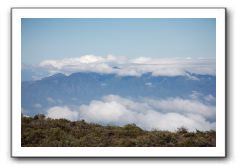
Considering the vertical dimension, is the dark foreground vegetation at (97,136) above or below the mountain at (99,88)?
below

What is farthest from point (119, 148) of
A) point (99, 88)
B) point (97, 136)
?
point (99, 88)

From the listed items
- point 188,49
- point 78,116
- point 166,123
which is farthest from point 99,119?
point 188,49

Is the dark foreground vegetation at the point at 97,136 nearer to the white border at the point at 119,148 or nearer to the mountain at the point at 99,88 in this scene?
the white border at the point at 119,148

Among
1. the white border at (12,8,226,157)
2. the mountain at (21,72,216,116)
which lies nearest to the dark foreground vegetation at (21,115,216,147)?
the white border at (12,8,226,157)

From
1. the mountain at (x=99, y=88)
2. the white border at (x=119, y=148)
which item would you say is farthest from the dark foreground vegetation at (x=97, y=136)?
the mountain at (x=99, y=88)

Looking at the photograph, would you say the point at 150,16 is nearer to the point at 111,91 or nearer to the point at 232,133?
the point at 111,91

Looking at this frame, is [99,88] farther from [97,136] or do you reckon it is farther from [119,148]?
[119,148]

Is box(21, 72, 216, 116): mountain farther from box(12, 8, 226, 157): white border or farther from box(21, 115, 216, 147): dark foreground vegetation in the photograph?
box(21, 115, 216, 147): dark foreground vegetation
